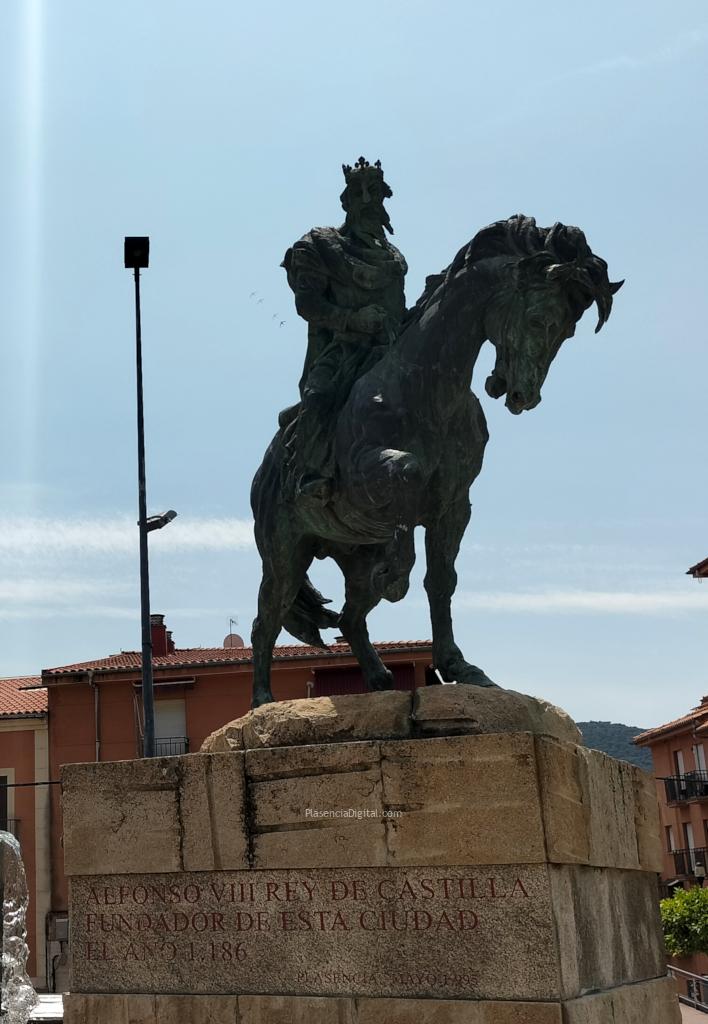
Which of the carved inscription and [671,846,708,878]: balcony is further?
[671,846,708,878]: balcony

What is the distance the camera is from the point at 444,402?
23.0ft

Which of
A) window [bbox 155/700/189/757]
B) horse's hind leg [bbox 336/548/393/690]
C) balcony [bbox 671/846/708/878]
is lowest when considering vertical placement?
balcony [bbox 671/846/708/878]

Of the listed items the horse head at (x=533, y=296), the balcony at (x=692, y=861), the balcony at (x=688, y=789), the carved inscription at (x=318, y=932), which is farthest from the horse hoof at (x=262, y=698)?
the balcony at (x=692, y=861)

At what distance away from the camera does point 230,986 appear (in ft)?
20.2

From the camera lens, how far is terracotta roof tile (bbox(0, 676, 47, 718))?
37.7 metres

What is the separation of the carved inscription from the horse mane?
301cm

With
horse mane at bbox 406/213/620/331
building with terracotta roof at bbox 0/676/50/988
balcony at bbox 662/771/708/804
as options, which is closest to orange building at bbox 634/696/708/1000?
balcony at bbox 662/771/708/804

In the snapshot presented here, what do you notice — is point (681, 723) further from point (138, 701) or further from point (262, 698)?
point (262, 698)

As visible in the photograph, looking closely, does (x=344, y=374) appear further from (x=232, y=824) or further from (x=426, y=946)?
(x=426, y=946)

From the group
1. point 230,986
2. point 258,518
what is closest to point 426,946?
point 230,986

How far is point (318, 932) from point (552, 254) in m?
3.62

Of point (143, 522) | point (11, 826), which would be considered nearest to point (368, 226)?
point (143, 522)

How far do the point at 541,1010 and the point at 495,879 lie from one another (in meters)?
0.57

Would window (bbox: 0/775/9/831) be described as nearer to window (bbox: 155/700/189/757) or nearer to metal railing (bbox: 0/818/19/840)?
metal railing (bbox: 0/818/19/840)
